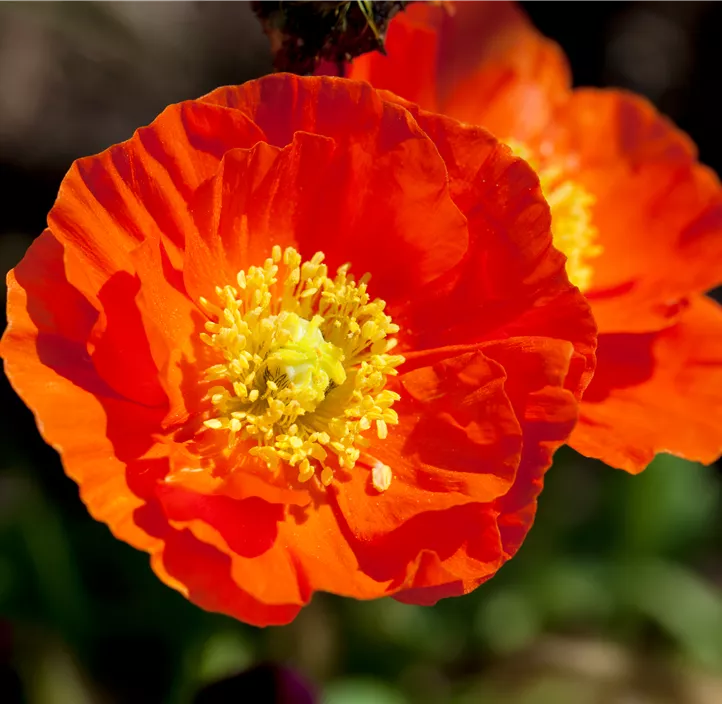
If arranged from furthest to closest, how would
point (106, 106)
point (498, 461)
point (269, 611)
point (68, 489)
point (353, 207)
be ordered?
1. point (106, 106)
2. point (68, 489)
3. point (353, 207)
4. point (498, 461)
5. point (269, 611)

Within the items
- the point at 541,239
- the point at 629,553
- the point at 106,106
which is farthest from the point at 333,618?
the point at 106,106

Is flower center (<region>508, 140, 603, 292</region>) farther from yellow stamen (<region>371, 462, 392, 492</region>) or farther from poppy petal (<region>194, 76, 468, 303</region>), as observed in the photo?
yellow stamen (<region>371, 462, 392, 492</region>)

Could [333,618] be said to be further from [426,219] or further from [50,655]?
[426,219]

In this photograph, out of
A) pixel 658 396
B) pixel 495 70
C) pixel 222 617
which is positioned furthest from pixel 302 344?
pixel 222 617

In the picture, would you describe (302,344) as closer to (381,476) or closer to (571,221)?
(381,476)

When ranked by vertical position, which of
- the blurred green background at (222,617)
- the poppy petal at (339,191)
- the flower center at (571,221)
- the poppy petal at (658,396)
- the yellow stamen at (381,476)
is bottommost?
the blurred green background at (222,617)

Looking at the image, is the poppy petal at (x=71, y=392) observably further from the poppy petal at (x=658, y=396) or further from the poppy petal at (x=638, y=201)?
the poppy petal at (x=638, y=201)

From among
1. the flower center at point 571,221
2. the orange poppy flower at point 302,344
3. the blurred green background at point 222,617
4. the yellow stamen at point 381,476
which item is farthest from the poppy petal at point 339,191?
the blurred green background at point 222,617
